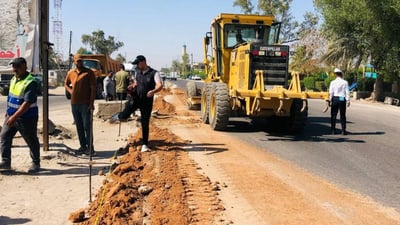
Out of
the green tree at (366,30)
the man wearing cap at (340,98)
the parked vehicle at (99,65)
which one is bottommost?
the man wearing cap at (340,98)

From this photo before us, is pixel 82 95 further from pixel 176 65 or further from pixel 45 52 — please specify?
pixel 176 65

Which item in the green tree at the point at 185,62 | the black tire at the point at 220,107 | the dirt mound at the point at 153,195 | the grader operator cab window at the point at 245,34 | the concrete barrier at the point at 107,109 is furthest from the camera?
the green tree at the point at 185,62

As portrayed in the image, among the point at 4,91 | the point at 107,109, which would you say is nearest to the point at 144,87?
the point at 107,109

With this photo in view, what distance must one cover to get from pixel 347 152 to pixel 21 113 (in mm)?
6130

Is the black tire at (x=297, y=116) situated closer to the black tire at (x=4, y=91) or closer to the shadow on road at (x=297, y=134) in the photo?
the shadow on road at (x=297, y=134)

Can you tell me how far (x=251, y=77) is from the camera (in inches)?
469

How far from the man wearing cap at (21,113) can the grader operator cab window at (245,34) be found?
7480 mm

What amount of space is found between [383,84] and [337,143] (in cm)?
2367

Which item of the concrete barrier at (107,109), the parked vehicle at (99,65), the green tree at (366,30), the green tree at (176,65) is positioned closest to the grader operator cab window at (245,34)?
the concrete barrier at (107,109)

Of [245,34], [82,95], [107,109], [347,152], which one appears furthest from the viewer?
[107,109]

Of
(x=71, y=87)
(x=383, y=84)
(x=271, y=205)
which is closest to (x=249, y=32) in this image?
(x=71, y=87)

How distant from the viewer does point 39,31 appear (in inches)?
333

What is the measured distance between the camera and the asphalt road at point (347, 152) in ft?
22.4

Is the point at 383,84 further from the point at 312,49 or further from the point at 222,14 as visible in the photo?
the point at 222,14
